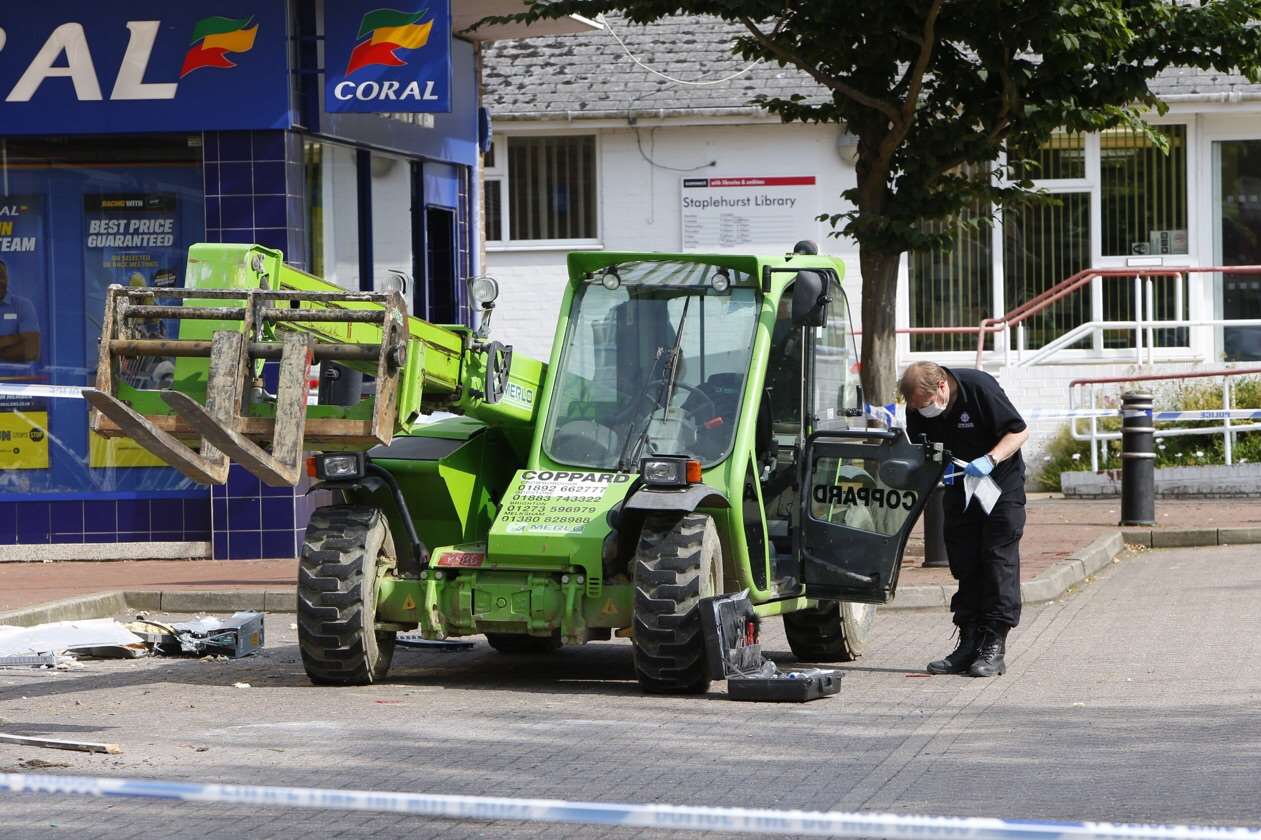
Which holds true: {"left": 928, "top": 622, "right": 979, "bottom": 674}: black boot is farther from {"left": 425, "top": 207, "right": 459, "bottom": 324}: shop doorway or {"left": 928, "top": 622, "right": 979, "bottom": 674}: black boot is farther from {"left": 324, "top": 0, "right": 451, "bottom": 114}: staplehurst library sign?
{"left": 425, "top": 207, "right": 459, "bottom": 324}: shop doorway

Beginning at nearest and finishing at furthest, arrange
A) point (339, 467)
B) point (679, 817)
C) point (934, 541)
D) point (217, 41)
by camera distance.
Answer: point (679, 817) < point (339, 467) < point (934, 541) < point (217, 41)

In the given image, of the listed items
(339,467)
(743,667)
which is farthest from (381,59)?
(743,667)

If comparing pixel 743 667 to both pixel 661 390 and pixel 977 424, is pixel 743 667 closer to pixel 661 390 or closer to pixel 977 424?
pixel 661 390

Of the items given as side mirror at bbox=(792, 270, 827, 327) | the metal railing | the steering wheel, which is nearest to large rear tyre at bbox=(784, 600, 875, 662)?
the steering wheel

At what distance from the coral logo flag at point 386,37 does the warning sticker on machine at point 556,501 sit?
598 cm

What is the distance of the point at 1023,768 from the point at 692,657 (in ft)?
7.18

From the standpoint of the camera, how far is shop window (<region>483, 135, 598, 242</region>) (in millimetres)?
24125

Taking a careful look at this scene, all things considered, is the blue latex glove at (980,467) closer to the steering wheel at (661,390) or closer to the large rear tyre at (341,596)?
the steering wheel at (661,390)

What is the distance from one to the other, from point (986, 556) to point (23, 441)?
8.57 m

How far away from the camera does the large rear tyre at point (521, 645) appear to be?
11242mm

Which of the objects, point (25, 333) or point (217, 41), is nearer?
point (217, 41)

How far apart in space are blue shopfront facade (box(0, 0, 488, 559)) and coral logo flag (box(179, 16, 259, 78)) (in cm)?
1

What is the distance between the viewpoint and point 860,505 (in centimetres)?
1029

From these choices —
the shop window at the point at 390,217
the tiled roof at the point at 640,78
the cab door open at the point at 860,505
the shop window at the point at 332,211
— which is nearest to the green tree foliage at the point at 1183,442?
the tiled roof at the point at 640,78
